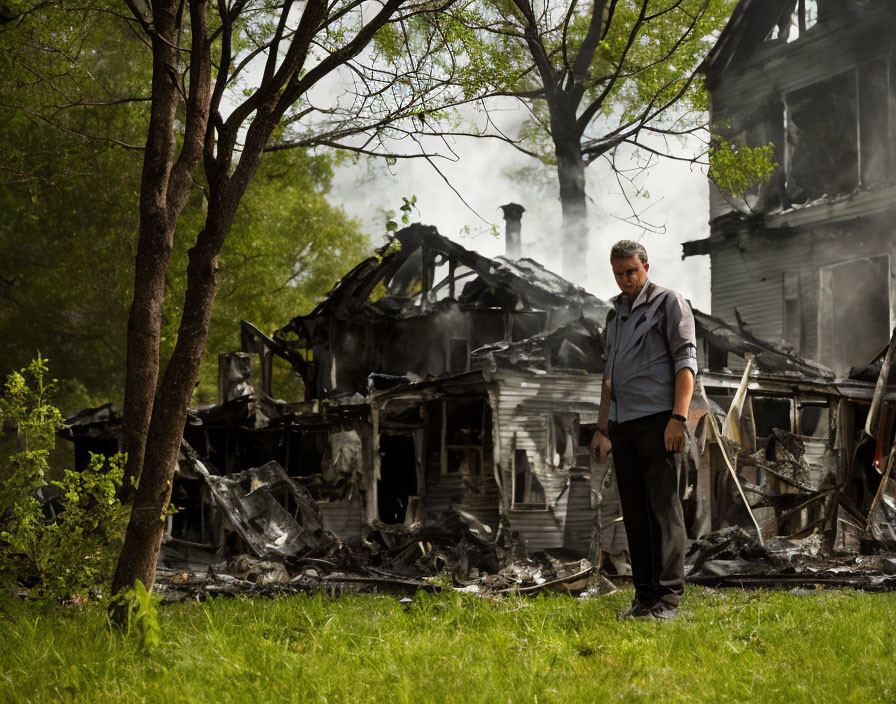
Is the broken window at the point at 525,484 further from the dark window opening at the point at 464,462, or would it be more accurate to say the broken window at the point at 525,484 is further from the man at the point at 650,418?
the man at the point at 650,418

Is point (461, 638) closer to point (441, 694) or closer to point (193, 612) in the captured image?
point (441, 694)

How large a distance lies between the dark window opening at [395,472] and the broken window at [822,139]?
11.0 m

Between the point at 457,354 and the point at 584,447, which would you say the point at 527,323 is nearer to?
the point at 457,354

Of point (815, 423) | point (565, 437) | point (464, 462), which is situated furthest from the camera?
point (815, 423)

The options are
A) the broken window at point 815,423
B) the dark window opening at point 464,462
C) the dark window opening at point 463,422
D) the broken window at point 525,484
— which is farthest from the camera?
the broken window at point 815,423

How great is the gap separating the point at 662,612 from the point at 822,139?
1785cm

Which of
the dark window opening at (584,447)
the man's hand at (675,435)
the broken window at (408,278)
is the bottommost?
the dark window opening at (584,447)

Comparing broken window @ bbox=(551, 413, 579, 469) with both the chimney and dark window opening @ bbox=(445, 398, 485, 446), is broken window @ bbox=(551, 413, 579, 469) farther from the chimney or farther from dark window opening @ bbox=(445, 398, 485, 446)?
the chimney

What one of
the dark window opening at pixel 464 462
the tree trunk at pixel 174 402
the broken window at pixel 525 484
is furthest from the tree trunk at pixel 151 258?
the dark window opening at pixel 464 462

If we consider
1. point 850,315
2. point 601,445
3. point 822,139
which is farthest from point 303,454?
point 822,139

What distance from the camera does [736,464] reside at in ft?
34.3

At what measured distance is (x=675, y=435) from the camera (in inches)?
196

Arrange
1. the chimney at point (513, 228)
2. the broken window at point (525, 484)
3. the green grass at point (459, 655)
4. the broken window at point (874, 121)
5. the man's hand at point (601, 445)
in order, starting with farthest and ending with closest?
1. the chimney at point (513, 228)
2. the broken window at point (874, 121)
3. the broken window at point (525, 484)
4. the man's hand at point (601, 445)
5. the green grass at point (459, 655)

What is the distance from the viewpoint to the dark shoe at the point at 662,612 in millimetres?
4977
